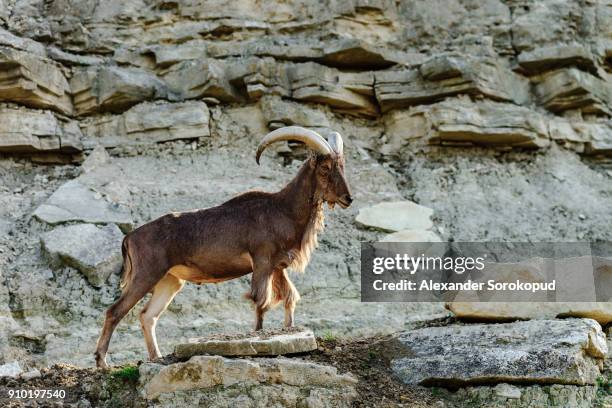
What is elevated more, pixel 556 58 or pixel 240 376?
pixel 556 58

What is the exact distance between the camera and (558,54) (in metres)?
16.7

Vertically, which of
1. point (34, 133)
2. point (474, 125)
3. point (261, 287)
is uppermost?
point (474, 125)

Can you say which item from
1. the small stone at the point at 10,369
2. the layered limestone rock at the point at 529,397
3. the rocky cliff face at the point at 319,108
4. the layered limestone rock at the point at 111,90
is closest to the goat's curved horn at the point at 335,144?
the layered limestone rock at the point at 529,397

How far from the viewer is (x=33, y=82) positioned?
15.5 meters

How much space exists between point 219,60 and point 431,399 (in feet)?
33.2

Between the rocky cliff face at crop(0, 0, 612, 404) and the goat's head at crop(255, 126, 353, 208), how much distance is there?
422 centimetres

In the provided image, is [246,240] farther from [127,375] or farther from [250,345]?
[127,375]

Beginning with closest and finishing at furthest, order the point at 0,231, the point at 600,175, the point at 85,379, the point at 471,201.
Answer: the point at 85,379
the point at 0,231
the point at 471,201
the point at 600,175

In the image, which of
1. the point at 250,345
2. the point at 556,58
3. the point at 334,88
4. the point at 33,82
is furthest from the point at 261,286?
the point at 556,58

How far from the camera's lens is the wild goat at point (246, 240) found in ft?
29.5

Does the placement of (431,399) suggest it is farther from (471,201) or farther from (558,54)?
(558,54)

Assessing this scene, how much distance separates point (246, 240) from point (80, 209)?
217 inches

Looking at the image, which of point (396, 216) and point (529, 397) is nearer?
point (529, 397)

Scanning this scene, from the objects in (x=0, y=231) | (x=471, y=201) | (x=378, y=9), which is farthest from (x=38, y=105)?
(x=471, y=201)
